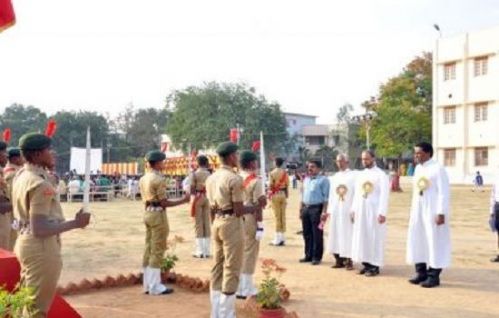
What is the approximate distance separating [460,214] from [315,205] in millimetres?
10711

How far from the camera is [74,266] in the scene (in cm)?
982

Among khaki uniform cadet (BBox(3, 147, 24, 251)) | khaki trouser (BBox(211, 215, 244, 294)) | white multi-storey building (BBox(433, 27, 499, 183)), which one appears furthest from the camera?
white multi-storey building (BBox(433, 27, 499, 183))

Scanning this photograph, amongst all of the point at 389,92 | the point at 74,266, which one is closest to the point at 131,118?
the point at 389,92

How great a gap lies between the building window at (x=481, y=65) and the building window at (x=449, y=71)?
68.9 inches

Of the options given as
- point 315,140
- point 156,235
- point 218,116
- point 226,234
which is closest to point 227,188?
point 226,234

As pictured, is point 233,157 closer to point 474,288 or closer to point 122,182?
point 474,288

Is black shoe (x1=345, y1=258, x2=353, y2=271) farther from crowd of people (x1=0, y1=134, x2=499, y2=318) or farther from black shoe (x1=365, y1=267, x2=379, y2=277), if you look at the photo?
black shoe (x1=365, y1=267, x2=379, y2=277)

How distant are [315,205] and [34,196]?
6075 millimetres

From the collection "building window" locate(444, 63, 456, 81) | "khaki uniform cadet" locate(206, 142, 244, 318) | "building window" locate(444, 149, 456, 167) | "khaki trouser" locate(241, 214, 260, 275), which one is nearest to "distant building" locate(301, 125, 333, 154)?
"building window" locate(444, 149, 456, 167)

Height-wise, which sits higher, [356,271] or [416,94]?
[416,94]

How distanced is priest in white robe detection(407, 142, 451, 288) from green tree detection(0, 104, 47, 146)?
59695 mm

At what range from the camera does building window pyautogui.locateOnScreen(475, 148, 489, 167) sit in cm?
3847

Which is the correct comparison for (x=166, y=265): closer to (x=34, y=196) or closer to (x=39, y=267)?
(x=39, y=267)

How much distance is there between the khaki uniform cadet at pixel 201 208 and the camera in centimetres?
1059
